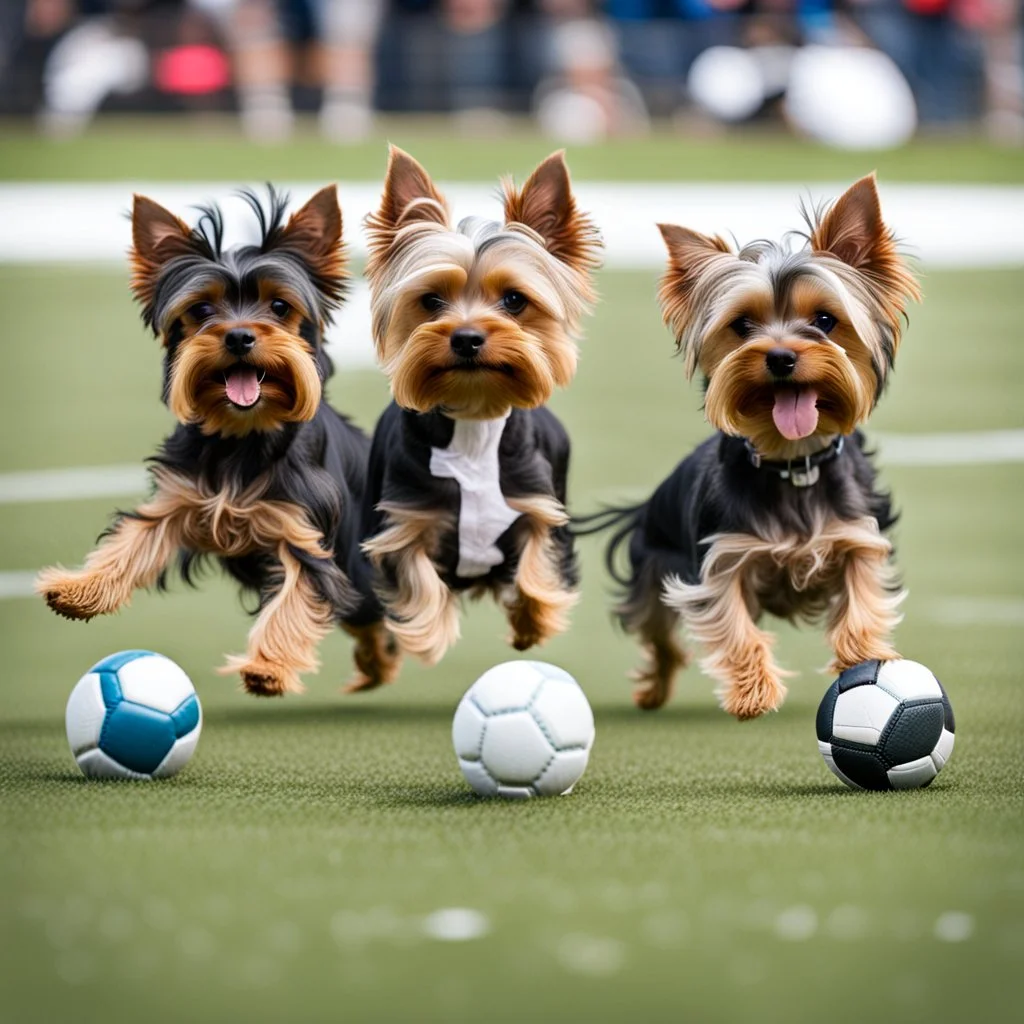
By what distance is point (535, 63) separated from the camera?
2261cm

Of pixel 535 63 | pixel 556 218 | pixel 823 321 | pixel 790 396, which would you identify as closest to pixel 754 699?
pixel 790 396

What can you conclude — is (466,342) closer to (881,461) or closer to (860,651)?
(860,651)

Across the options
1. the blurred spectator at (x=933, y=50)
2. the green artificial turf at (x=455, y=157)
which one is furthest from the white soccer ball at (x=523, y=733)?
the blurred spectator at (x=933, y=50)

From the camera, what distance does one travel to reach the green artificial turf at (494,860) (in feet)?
12.5

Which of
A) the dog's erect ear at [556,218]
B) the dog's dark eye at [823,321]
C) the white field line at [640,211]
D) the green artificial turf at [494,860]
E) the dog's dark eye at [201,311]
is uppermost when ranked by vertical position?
the white field line at [640,211]

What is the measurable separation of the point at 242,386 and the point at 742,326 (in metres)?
1.40

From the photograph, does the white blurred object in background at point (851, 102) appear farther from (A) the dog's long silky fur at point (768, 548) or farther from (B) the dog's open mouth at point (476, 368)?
(B) the dog's open mouth at point (476, 368)

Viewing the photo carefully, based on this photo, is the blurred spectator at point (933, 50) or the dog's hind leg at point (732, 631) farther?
the blurred spectator at point (933, 50)

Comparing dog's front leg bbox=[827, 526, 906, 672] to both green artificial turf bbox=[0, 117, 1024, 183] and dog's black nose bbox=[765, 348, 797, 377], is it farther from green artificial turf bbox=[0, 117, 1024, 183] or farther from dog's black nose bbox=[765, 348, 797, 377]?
green artificial turf bbox=[0, 117, 1024, 183]

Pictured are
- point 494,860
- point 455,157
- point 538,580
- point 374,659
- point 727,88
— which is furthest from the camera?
point 727,88

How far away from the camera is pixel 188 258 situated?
608 centimetres

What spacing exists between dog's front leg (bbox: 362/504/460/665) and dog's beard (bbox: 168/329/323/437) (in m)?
0.50

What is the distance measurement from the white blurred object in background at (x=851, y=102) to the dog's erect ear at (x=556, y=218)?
16342mm

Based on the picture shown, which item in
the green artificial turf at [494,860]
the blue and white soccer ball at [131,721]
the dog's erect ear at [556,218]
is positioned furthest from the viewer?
the dog's erect ear at [556,218]
